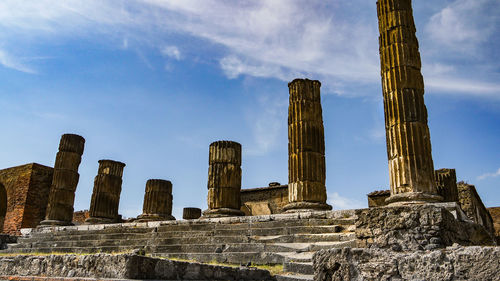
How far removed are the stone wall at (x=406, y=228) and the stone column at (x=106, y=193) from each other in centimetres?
1293

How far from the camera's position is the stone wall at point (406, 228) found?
4.01m

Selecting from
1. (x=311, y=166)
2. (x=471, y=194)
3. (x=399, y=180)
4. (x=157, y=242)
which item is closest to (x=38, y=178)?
(x=157, y=242)

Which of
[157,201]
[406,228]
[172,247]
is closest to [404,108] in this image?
[406,228]

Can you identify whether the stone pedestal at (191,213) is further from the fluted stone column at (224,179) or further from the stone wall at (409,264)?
the stone wall at (409,264)

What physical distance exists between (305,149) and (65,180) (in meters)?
10.2

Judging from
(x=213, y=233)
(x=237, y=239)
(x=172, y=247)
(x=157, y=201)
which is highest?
(x=157, y=201)

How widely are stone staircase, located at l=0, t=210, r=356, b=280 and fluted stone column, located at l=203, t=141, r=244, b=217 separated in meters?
2.13

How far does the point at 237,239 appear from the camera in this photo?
8086 mm

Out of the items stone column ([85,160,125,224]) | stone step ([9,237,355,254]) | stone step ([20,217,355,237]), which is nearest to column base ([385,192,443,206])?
stone step ([20,217,355,237])

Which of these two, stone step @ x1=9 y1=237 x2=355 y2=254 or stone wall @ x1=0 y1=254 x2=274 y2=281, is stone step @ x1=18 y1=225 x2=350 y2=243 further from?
stone wall @ x1=0 y1=254 x2=274 y2=281

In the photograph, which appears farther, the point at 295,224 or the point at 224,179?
the point at 224,179

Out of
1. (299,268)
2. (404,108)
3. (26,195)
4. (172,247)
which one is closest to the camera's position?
(299,268)

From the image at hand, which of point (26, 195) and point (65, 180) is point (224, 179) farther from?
point (26, 195)

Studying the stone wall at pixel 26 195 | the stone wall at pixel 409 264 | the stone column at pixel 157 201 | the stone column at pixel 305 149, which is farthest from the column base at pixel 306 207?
the stone wall at pixel 26 195
